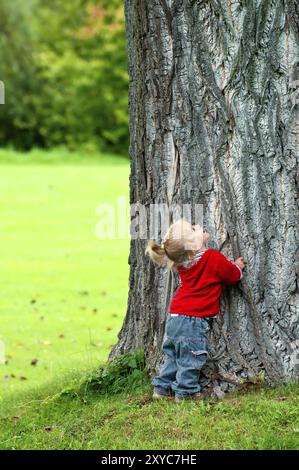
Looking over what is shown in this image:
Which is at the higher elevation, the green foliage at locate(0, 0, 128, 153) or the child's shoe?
the green foliage at locate(0, 0, 128, 153)

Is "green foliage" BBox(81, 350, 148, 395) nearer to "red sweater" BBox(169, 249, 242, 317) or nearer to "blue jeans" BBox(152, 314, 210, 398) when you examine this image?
"blue jeans" BBox(152, 314, 210, 398)

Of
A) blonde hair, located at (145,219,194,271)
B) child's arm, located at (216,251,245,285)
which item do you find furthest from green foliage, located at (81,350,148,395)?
child's arm, located at (216,251,245,285)

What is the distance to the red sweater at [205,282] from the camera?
5176 mm

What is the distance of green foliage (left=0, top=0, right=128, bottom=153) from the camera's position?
134ft

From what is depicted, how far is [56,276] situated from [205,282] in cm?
736

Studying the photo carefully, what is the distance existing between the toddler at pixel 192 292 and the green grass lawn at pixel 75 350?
198 millimetres

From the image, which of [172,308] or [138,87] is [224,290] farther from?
[138,87]

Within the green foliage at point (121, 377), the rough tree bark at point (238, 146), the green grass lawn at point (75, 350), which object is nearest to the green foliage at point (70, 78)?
the green grass lawn at point (75, 350)

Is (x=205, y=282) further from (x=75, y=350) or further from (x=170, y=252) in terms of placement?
(x=75, y=350)

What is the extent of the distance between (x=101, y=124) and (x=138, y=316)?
37192mm

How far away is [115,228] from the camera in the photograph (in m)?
15.7

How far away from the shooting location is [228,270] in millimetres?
5152

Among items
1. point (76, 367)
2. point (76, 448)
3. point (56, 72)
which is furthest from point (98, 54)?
point (76, 448)

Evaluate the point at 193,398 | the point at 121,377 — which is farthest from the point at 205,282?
the point at 121,377
